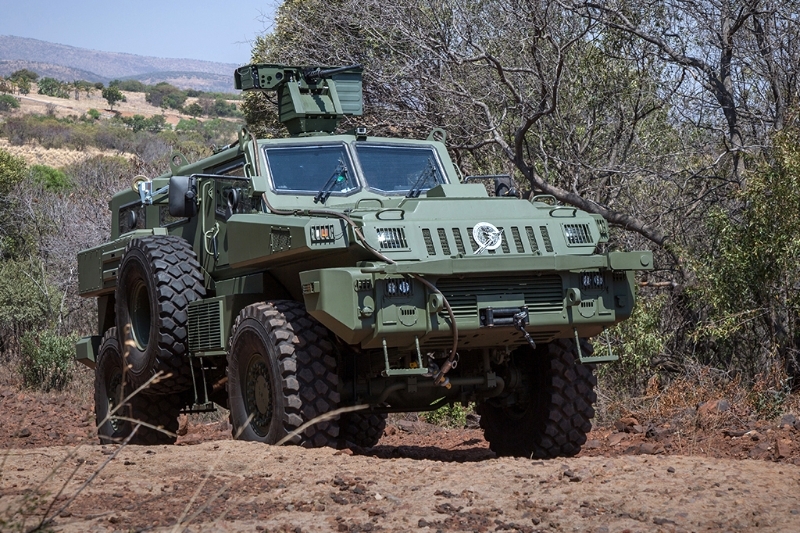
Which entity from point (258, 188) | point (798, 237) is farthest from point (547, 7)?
point (258, 188)

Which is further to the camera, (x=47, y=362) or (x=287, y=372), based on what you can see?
(x=47, y=362)

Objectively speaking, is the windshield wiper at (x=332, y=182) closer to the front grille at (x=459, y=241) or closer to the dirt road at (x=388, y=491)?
the front grille at (x=459, y=241)

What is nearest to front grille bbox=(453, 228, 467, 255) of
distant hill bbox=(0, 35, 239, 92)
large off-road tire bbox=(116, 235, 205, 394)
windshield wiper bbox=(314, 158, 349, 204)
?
windshield wiper bbox=(314, 158, 349, 204)

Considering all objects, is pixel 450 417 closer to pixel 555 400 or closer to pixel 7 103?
pixel 555 400

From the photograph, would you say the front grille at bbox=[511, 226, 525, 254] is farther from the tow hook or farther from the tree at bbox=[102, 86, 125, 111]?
the tree at bbox=[102, 86, 125, 111]

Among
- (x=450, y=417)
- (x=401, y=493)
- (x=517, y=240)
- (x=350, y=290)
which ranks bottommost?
(x=450, y=417)

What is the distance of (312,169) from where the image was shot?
870cm

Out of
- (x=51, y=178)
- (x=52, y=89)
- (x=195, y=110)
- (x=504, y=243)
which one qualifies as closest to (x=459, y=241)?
(x=504, y=243)

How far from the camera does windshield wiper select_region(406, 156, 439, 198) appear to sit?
8.91 meters

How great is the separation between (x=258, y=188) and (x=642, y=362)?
15.8 ft

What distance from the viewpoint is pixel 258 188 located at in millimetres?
8305

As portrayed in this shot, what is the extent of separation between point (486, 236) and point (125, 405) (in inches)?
164

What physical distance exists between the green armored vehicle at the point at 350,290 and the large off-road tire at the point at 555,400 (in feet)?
0.05

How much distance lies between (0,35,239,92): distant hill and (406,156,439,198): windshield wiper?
10387 cm
